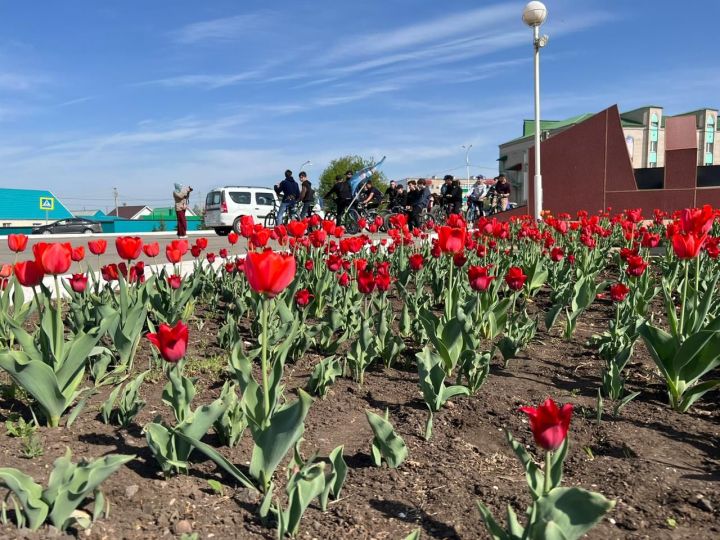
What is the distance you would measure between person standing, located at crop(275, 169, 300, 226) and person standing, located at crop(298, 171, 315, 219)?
208mm

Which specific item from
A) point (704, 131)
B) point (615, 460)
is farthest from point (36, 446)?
point (704, 131)

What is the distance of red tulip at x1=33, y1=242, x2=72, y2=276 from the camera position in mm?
2496

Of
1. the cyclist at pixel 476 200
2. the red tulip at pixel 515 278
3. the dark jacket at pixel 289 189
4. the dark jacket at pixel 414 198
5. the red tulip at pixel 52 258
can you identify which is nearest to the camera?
the red tulip at pixel 52 258

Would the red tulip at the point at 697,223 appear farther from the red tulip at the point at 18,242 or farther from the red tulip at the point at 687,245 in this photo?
the red tulip at the point at 18,242

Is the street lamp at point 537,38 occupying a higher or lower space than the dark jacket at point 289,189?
higher

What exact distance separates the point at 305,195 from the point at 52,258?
1086cm

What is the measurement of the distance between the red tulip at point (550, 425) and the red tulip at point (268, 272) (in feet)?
2.62

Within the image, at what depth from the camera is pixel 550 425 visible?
1423 mm

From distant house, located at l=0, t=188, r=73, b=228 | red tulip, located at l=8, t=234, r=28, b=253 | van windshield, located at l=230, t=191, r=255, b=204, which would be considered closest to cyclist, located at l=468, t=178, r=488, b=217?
van windshield, located at l=230, t=191, r=255, b=204

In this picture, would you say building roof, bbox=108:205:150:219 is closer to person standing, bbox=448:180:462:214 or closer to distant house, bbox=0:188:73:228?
distant house, bbox=0:188:73:228

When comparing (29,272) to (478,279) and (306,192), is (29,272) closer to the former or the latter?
(478,279)

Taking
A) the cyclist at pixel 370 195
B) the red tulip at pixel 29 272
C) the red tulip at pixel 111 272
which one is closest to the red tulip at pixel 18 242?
the red tulip at pixel 111 272

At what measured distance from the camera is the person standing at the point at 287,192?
1329 cm

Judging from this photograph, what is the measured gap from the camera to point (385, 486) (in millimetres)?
2117
